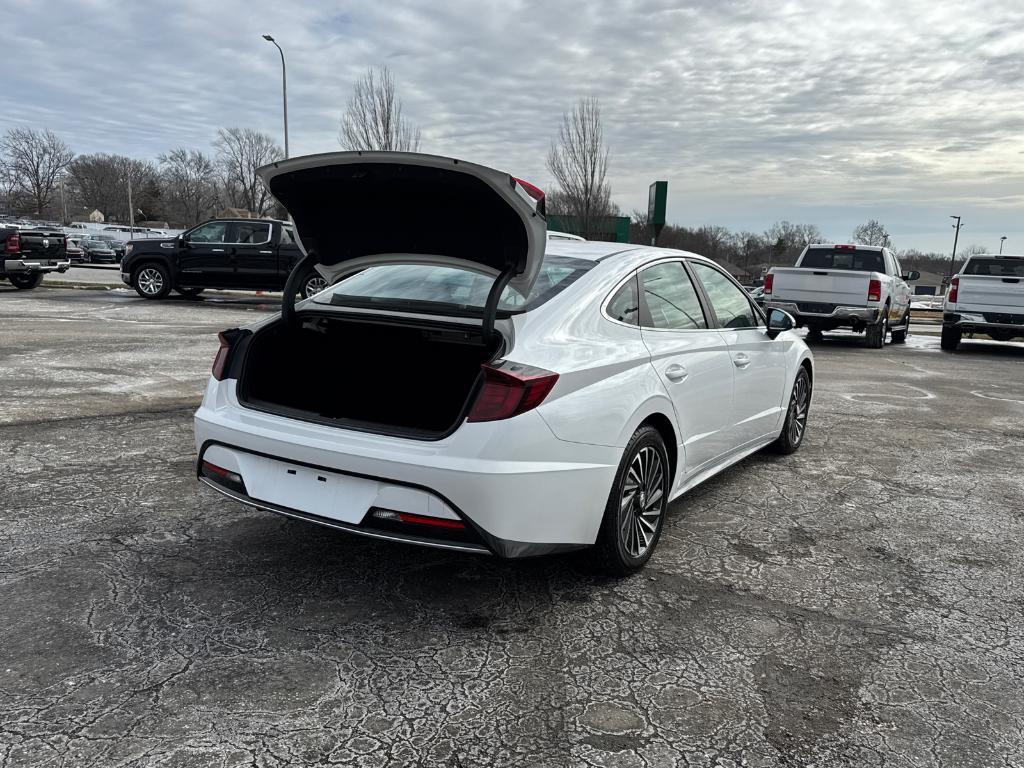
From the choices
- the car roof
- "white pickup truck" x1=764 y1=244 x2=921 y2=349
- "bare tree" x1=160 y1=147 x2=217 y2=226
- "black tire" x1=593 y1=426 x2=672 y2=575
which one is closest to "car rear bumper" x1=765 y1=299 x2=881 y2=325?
"white pickup truck" x1=764 y1=244 x2=921 y2=349

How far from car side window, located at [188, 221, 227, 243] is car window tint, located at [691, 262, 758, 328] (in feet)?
47.4

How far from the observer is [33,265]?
19.0 metres

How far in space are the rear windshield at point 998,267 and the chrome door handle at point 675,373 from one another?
13529 millimetres

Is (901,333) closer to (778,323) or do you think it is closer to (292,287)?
(778,323)

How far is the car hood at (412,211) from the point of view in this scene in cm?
327

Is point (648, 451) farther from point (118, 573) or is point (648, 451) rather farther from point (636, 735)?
point (118, 573)

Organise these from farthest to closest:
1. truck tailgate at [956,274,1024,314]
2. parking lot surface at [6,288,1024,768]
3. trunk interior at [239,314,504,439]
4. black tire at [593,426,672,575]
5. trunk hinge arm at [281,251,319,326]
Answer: truck tailgate at [956,274,1024,314] < trunk hinge arm at [281,251,319,326] < trunk interior at [239,314,504,439] < black tire at [593,426,672,575] < parking lot surface at [6,288,1024,768]

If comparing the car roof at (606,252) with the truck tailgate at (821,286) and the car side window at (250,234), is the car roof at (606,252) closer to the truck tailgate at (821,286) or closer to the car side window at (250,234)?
the truck tailgate at (821,286)

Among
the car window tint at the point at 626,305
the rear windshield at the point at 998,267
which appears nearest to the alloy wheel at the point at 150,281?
the car window tint at the point at 626,305

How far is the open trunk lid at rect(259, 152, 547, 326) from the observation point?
3.27 meters

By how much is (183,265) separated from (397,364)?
1525 centimetres

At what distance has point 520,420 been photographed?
302 centimetres

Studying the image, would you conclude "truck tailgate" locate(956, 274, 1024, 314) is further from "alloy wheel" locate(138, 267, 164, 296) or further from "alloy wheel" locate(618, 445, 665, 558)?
"alloy wheel" locate(138, 267, 164, 296)

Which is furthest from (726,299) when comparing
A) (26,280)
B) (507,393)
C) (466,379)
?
(26,280)
